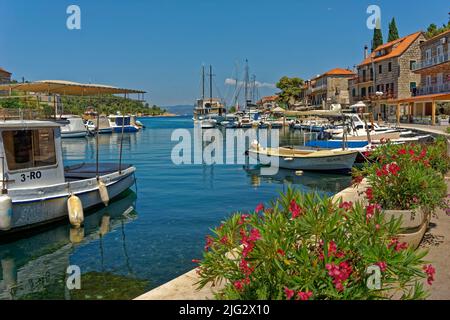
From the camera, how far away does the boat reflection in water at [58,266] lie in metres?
9.84

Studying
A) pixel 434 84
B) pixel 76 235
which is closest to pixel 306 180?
pixel 76 235

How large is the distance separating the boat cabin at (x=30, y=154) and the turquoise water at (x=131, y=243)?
6.02 ft

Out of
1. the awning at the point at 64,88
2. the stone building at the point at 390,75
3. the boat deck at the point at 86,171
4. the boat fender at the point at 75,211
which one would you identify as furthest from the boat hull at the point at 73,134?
the boat fender at the point at 75,211

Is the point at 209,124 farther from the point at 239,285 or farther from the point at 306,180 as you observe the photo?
the point at 239,285

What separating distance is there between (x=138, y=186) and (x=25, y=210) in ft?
33.1

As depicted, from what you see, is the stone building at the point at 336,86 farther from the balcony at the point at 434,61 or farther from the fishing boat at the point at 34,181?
the fishing boat at the point at 34,181

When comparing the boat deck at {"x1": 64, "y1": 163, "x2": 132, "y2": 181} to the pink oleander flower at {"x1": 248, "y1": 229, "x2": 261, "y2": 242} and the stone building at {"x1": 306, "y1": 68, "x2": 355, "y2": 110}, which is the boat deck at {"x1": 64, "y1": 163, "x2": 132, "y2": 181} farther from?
the stone building at {"x1": 306, "y1": 68, "x2": 355, "y2": 110}

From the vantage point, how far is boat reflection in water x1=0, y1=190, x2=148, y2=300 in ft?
32.3

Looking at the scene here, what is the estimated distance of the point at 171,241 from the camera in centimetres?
1348

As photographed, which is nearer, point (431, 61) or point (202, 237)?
point (202, 237)

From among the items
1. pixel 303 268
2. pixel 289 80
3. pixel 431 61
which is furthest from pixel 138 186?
pixel 289 80

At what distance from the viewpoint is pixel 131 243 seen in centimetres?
1356
